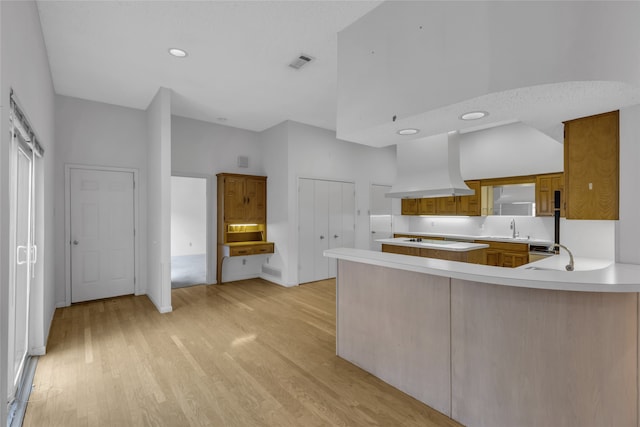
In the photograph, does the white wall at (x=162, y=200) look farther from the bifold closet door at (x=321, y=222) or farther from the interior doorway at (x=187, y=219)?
the interior doorway at (x=187, y=219)

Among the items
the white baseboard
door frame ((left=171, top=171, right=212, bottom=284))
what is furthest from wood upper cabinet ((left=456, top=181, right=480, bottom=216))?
the white baseboard

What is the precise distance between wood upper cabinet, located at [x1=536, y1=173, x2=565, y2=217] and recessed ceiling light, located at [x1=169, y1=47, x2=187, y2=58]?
5.86m

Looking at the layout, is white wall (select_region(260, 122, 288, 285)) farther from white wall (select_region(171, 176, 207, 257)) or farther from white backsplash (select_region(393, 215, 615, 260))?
white wall (select_region(171, 176, 207, 257))

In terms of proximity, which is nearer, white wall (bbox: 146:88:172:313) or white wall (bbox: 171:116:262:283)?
white wall (bbox: 146:88:172:313)

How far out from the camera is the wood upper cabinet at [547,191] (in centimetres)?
523

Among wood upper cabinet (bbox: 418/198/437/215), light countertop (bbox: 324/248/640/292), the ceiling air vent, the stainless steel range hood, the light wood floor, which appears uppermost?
the ceiling air vent

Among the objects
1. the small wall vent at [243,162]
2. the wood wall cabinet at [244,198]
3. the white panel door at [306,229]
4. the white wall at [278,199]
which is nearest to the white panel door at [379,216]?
the white panel door at [306,229]

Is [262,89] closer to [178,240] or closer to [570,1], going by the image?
[570,1]

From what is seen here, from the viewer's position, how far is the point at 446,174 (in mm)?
4051

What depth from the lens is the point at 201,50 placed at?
325 centimetres

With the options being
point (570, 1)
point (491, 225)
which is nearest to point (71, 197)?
point (570, 1)

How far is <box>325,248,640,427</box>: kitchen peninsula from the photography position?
1.65m

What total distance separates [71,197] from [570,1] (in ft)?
19.3

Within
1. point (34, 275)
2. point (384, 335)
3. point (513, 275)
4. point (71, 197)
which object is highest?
point (71, 197)
